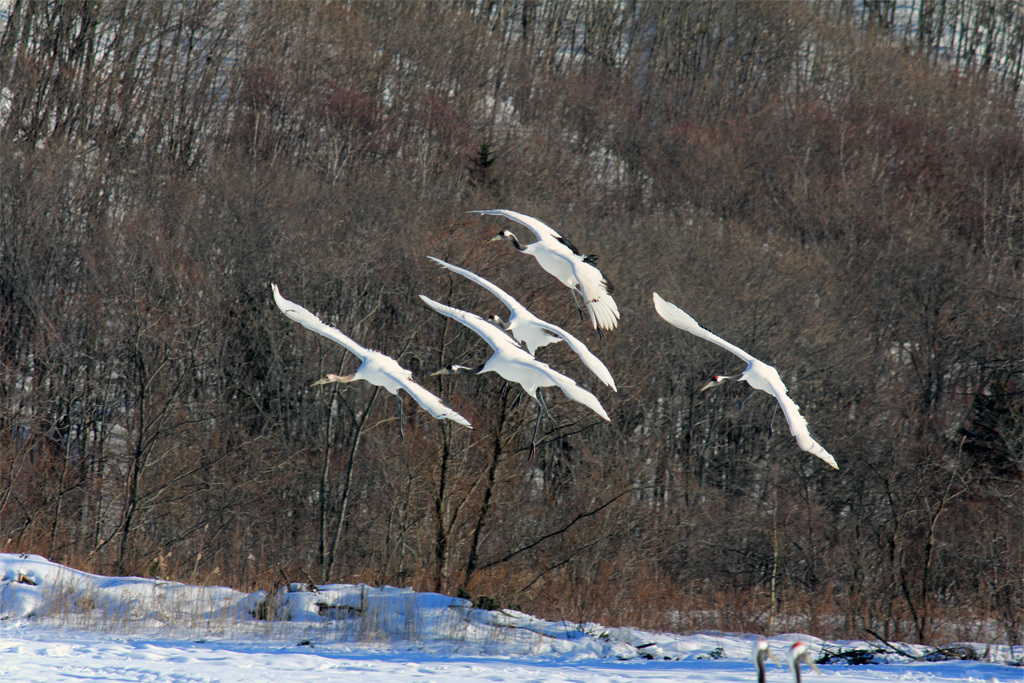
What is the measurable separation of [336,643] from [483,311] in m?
12.6

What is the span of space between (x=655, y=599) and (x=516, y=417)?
13.4 feet

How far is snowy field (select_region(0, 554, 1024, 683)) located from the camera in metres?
12.0

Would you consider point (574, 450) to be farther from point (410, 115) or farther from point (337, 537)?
point (410, 115)

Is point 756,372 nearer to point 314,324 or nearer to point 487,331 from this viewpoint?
point 487,331

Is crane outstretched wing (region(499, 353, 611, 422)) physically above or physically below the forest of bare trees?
below

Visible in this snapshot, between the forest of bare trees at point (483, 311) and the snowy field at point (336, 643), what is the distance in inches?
44.9

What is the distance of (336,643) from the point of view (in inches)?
546

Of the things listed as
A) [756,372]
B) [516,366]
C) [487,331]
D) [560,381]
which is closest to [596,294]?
[487,331]

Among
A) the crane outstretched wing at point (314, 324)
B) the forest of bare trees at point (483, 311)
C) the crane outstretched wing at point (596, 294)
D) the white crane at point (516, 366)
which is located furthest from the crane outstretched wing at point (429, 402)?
the forest of bare trees at point (483, 311)

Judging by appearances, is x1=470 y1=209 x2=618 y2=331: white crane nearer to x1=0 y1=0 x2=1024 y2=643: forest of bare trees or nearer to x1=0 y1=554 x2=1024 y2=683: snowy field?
x1=0 y1=554 x2=1024 y2=683: snowy field

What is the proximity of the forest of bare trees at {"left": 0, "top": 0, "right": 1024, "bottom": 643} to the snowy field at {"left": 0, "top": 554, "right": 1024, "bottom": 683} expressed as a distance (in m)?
1.14

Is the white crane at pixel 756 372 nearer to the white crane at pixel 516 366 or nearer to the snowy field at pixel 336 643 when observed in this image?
the white crane at pixel 516 366

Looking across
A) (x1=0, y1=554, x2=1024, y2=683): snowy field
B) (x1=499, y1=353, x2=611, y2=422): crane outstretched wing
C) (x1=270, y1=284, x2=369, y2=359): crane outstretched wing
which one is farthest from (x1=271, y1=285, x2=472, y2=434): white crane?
(x1=0, y1=554, x2=1024, y2=683): snowy field

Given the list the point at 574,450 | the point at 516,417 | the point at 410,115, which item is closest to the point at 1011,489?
the point at 574,450
